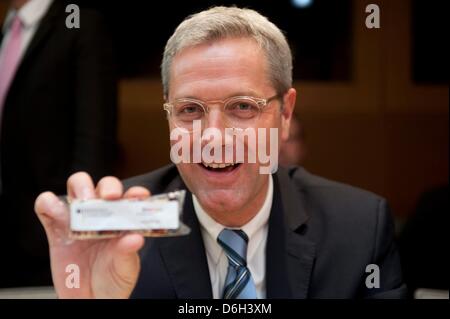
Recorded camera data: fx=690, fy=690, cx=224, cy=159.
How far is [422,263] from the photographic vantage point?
5.42 feet

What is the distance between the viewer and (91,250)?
3.53ft

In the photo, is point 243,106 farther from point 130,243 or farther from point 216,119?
point 130,243

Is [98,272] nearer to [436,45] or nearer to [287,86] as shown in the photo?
[287,86]

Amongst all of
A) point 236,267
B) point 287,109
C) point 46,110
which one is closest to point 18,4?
point 46,110

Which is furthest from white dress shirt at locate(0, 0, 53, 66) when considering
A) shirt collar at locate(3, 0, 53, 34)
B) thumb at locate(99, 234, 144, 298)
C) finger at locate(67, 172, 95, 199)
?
thumb at locate(99, 234, 144, 298)

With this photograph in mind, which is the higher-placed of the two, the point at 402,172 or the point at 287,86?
the point at 287,86

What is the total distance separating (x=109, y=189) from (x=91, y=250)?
114 millimetres

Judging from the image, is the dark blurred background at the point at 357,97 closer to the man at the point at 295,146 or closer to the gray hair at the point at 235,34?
the man at the point at 295,146

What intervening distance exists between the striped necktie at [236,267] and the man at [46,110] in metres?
0.28

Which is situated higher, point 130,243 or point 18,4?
point 18,4

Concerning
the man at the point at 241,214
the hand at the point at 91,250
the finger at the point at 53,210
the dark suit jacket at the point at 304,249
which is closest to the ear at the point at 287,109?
the man at the point at 241,214

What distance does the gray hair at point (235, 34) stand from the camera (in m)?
1.18
